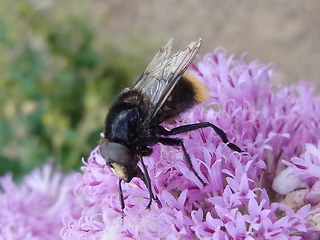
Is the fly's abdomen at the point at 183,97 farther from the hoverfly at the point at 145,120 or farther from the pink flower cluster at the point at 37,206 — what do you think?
the pink flower cluster at the point at 37,206

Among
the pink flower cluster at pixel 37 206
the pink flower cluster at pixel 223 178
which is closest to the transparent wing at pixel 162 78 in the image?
the pink flower cluster at pixel 223 178

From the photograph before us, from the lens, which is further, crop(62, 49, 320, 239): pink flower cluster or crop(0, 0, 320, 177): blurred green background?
crop(0, 0, 320, 177): blurred green background

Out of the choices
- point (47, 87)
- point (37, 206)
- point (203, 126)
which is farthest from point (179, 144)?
point (47, 87)

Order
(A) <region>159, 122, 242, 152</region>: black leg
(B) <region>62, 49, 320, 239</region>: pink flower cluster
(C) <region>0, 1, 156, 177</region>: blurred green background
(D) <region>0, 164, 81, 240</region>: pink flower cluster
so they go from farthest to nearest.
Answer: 1. (C) <region>0, 1, 156, 177</region>: blurred green background
2. (D) <region>0, 164, 81, 240</region>: pink flower cluster
3. (A) <region>159, 122, 242, 152</region>: black leg
4. (B) <region>62, 49, 320, 239</region>: pink flower cluster

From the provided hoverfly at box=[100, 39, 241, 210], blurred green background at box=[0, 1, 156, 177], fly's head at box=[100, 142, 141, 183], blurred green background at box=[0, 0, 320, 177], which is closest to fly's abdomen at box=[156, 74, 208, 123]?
hoverfly at box=[100, 39, 241, 210]

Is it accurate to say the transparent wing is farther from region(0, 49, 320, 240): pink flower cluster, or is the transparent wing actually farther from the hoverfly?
region(0, 49, 320, 240): pink flower cluster

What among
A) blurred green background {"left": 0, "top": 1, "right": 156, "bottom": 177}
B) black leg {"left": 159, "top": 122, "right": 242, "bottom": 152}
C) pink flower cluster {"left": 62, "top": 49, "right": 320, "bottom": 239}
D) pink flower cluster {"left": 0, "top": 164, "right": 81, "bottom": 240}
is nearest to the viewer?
pink flower cluster {"left": 62, "top": 49, "right": 320, "bottom": 239}

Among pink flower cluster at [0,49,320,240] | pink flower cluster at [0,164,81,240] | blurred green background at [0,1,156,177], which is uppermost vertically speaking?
blurred green background at [0,1,156,177]

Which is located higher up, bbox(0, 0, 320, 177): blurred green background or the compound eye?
bbox(0, 0, 320, 177): blurred green background

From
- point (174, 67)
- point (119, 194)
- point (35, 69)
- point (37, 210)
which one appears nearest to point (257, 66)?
point (174, 67)
